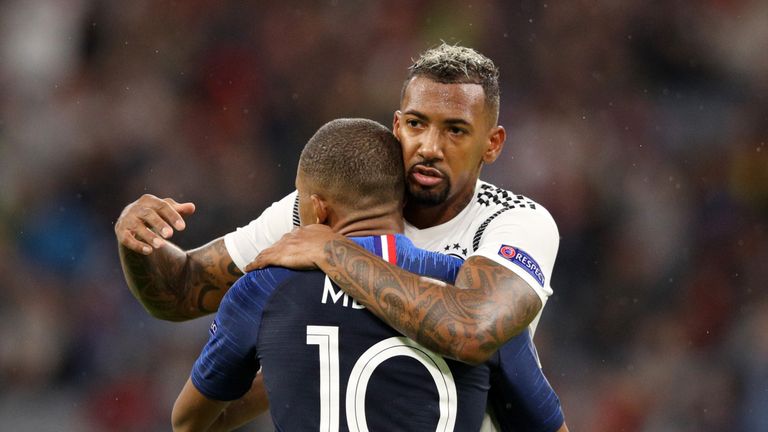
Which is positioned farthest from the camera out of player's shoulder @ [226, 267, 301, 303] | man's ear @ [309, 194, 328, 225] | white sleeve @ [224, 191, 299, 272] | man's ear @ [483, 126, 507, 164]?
white sleeve @ [224, 191, 299, 272]

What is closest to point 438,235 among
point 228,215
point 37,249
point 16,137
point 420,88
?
point 420,88

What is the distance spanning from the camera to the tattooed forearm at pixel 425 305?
9.34 ft

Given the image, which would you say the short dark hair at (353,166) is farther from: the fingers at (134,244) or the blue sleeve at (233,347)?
the fingers at (134,244)

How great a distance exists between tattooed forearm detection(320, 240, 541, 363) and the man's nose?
2.21 ft

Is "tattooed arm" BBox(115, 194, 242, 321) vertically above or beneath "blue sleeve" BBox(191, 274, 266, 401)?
beneath

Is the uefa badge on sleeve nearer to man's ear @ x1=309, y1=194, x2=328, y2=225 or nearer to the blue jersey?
the blue jersey

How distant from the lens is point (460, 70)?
3.70m

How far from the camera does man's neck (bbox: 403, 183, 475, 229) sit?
377cm

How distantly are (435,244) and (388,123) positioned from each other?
171 inches

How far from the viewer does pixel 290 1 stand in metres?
8.58

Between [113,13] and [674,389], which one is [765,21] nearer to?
[674,389]

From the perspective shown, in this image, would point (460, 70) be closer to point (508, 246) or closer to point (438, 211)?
point (438, 211)

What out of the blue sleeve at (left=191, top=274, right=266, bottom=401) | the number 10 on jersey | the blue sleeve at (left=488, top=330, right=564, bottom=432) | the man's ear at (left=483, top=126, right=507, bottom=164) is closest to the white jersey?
the man's ear at (left=483, top=126, right=507, bottom=164)

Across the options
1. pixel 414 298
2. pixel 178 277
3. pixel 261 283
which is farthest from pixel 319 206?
pixel 178 277
